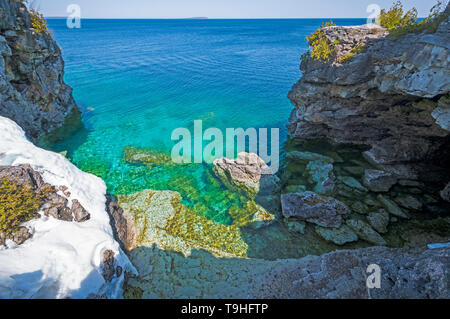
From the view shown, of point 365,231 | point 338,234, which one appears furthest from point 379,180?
point 338,234

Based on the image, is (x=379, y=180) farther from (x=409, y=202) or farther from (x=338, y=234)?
(x=338, y=234)

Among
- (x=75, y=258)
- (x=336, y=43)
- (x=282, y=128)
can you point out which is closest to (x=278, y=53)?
(x=282, y=128)

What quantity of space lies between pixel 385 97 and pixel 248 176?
9953 mm

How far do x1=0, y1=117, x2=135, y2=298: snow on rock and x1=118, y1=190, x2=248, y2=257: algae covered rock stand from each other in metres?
2.04

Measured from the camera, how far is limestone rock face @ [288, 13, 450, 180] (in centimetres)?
956

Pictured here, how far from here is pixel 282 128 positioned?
21266 mm

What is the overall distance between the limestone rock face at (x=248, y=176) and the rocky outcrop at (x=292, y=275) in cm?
483

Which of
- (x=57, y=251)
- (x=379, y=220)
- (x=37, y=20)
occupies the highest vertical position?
(x=37, y=20)

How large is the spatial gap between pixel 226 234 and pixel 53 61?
21.0 metres

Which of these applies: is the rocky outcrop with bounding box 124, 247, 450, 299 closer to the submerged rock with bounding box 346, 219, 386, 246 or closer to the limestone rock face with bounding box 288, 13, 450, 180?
the submerged rock with bounding box 346, 219, 386, 246

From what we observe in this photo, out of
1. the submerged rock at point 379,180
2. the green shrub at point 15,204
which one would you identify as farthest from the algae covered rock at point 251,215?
the green shrub at point 15,204

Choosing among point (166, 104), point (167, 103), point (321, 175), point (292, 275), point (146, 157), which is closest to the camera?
point (292, 275)

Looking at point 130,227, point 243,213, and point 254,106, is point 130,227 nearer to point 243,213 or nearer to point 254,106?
point 243,213

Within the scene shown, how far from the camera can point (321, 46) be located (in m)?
14.2
